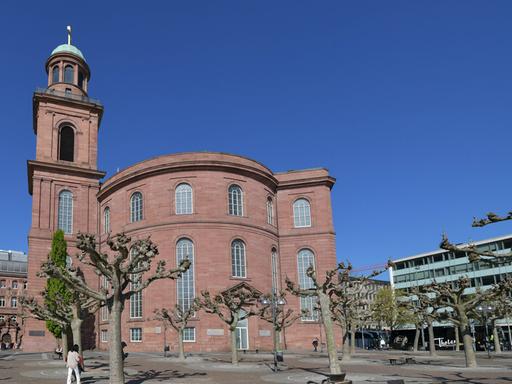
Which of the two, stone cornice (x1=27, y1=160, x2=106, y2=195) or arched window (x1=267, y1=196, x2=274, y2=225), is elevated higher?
stone cornice (x1=27, y1=160, x2=106, y2=195)

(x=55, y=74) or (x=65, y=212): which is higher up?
(x=55, y=74)

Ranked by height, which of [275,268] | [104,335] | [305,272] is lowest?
[104,335]

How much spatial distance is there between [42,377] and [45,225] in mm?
30959

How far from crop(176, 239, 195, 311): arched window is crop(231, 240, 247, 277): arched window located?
3.63 meters

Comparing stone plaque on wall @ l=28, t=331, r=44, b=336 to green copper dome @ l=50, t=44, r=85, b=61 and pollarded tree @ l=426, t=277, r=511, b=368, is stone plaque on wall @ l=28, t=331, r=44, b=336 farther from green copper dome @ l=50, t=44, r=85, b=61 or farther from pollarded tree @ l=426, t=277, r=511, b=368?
pollarded tree @ l=426, t=277, r=511, b=368

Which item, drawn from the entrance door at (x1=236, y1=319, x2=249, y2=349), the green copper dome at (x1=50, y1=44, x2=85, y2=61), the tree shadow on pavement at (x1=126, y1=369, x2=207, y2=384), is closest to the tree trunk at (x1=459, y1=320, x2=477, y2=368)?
the tree shadow on pavement at (x1=126, y1=369, x2=207, y2=384)

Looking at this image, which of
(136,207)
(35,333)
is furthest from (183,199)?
(35,333)

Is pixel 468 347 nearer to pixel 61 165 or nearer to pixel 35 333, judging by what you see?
pixel 35 333

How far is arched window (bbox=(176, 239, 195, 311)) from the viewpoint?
43.2 meters

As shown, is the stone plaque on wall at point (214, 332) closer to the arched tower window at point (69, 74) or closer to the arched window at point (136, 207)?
the arched window at point (136, 207)

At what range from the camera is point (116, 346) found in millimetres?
17641

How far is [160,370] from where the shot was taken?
81.0ft

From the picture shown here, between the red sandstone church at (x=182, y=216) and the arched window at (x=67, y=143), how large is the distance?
107 mm

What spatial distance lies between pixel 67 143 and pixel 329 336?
141ft
